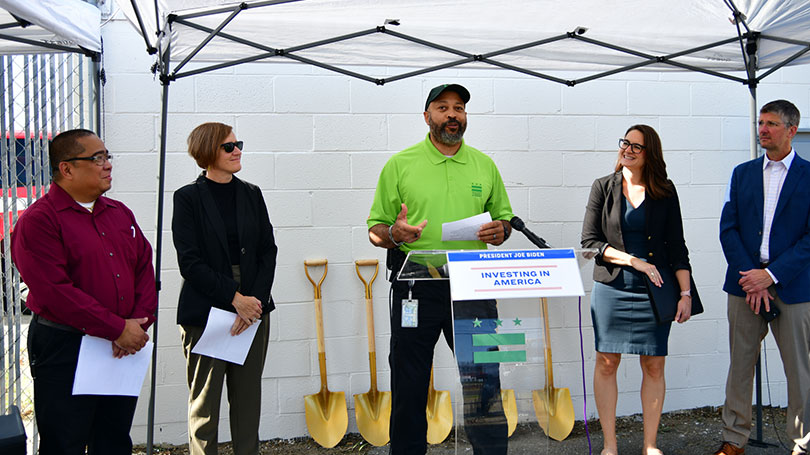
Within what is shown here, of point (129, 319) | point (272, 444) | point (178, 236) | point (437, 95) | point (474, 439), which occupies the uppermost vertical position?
point (437, 95)

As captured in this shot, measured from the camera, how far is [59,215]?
2557mm

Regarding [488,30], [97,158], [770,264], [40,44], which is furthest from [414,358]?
[40,44]

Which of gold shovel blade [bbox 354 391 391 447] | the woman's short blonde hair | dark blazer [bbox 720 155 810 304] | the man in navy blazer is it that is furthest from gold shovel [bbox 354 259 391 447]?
dark blazer [bbox 720 155 810 304]

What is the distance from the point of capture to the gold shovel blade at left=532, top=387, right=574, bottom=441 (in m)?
2.38

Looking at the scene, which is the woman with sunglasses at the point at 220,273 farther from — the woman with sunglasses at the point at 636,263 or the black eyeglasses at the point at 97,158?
the woman with sunglasses at the point at 636,263

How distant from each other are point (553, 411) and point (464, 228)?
2.61 feet

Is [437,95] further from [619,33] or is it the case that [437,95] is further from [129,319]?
[129,319]

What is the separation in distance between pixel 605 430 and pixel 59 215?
9.14ft

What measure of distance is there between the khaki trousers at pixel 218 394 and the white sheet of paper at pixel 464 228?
39.6 inches

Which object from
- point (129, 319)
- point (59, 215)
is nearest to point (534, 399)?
point (129, 319)

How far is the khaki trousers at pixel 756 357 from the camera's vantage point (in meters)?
3.41

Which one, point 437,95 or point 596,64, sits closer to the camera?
point 437,95

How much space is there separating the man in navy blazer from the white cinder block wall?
879 mm

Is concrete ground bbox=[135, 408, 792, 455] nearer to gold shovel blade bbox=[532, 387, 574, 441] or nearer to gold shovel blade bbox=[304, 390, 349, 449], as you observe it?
gold shovel blade bbox=[304, 390, 349, 449]
